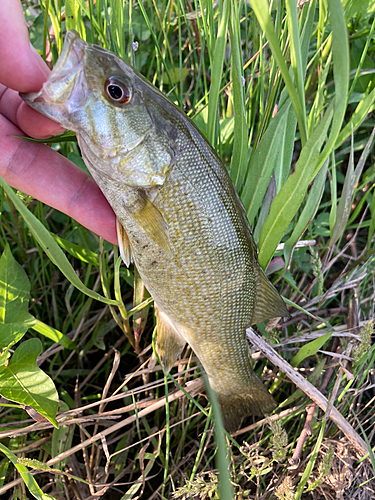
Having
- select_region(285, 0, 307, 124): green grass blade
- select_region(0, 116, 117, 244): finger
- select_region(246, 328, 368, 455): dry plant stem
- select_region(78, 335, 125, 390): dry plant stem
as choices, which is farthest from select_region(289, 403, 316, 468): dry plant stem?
select_region(285, 0, 307, 124): green grass blade

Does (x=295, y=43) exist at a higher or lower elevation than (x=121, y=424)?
higher

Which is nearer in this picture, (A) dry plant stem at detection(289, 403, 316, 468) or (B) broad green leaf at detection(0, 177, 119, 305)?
(B) broad green leaf at detection(0, 177, 119, 305)

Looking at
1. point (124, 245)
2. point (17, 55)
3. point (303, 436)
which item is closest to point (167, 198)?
point (124, 245)

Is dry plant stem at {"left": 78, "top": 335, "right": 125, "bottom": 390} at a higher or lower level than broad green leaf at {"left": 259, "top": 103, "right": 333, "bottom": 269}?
lower

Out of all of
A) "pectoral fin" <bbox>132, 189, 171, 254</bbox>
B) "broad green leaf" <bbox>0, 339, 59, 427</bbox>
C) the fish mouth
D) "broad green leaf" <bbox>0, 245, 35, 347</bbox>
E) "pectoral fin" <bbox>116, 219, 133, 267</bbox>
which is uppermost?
the fish mouth

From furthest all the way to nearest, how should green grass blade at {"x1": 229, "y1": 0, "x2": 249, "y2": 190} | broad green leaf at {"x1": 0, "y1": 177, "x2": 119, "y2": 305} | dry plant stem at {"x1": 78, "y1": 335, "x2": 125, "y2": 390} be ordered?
dry plant stem at {"x1": 78, "y1": 335, "x2": 125, "y2": 390}, green grass blade at {"x1": 229, "y1": 0, "x2": 249, "y2": 190}, broad green leaf at {"x1": 0, "y1": 177, "x2": 119, "y2": 305}

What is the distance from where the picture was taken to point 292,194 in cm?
143

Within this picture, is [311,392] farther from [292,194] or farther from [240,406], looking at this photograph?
[292,194]

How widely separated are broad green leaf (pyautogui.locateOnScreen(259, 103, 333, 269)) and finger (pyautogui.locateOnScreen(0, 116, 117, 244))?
658 millimetres

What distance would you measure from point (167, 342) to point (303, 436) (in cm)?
83

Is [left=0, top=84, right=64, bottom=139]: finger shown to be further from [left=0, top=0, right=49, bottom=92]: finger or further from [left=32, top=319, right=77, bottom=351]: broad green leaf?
[left=32, top=319, right=77, bottom=351]: broad green leaf

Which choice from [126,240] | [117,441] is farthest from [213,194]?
[117,441]

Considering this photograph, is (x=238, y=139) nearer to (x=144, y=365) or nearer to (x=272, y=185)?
(x=272, y=185)

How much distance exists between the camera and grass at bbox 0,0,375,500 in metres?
1.52
